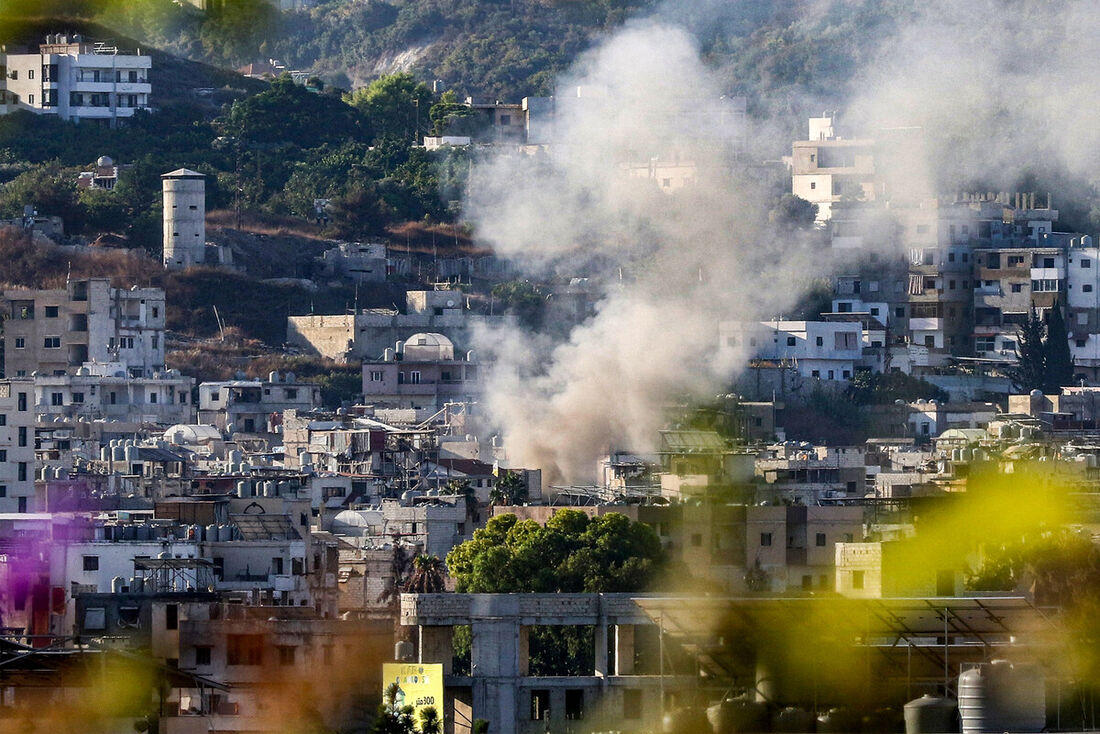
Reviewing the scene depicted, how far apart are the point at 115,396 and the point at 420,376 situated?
869 centimetres

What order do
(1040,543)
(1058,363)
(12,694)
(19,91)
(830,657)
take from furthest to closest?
(19,91) → (1058,363) → (1040,543) → (12,694) → (830,657)

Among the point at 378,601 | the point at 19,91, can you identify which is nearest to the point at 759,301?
the point at 19,91

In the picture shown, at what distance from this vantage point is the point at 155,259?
10012 centimetres

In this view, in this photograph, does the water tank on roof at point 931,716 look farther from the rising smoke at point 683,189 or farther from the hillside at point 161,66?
the hillside at point 161,66

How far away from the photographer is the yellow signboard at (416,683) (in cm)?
3612

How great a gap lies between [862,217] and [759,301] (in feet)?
31.8

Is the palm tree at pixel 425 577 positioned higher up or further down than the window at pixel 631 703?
higher up

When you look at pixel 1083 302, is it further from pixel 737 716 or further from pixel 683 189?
pixel 737 716

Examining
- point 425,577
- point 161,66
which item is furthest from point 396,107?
point 425,577

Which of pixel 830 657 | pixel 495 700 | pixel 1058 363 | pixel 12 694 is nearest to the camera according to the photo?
pixel 830 657

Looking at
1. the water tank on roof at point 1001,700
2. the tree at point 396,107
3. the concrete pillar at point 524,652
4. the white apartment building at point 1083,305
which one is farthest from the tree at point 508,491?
the tree at point 396,107

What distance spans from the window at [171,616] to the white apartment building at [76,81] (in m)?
71.9

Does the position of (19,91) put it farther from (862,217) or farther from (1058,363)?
(1058,363)

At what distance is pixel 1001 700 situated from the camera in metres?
22.1
